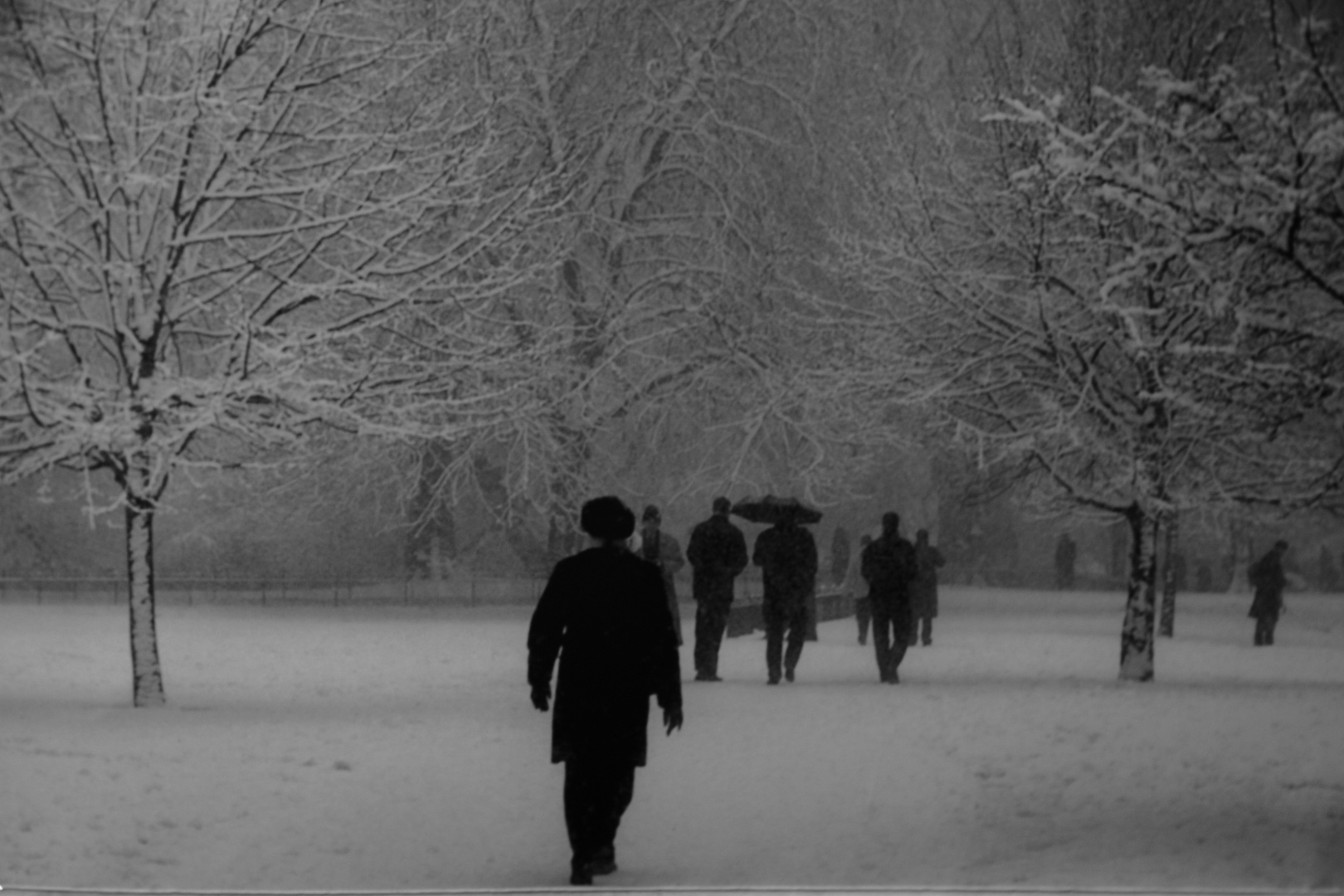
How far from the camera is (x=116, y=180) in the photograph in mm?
7145

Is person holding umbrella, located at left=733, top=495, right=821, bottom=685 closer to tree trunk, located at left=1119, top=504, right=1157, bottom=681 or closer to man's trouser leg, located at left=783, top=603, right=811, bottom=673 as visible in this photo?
man's trouser leg, located at left=783, top=603, right=811, bottom=673

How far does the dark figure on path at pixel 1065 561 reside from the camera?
22.6 feet

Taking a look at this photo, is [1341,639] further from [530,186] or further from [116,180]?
[116,180]

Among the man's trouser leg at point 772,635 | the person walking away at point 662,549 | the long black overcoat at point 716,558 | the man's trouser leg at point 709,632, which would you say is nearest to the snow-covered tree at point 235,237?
the person walking away at point 662,549

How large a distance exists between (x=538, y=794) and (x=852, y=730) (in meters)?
1.29

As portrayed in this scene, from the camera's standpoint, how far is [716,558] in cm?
716

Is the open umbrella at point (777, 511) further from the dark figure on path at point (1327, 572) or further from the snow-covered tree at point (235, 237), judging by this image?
the dark figure on path at point (1327, 572)

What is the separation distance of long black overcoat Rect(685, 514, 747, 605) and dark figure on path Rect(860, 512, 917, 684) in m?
0.55

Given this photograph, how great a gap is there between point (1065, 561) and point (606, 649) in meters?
2.41

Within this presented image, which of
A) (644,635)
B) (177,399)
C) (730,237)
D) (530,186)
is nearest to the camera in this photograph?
(644,635)

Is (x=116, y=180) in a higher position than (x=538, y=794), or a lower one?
higher

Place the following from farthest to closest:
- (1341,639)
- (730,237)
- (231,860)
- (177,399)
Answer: (730,237) < (177,399) < (1341,639) < (231,860)

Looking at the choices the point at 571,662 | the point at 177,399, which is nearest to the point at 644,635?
the point at 571,662

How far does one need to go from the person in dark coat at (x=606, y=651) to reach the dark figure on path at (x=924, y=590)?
1.68 metres
